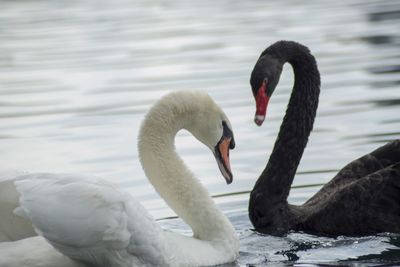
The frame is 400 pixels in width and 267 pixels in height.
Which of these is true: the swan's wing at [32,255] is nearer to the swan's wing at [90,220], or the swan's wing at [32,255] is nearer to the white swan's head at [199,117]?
the swan's wing at [90,220]

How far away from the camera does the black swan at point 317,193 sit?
804 centimetres

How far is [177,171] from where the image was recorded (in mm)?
7426

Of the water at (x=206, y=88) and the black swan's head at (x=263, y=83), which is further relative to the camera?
the water at (x=206, y=88)

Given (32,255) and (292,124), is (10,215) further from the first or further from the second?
(292,124)

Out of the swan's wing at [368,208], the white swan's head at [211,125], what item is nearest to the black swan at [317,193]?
the swan's wing at [368,208]

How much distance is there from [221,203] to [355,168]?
1.10m

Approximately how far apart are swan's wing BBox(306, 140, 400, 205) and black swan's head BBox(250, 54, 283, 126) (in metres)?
0.75

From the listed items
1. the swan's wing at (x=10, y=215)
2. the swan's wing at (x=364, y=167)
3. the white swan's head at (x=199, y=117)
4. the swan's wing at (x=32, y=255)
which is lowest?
the swan's wing at (x=364, y=167)

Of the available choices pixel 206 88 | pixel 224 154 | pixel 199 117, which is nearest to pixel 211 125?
pixel 199 117

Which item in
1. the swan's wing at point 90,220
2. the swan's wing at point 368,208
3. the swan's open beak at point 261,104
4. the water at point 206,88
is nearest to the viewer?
the swan's wing at point 90,220

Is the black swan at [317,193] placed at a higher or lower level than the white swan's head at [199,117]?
lower

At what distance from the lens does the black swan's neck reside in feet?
28.0

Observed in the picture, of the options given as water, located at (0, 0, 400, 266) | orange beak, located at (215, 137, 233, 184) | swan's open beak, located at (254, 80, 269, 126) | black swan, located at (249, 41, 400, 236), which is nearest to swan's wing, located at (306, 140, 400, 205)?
black swan, located at (249, 41, 400, 236)

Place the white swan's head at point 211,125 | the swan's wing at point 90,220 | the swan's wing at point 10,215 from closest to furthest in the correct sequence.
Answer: the swan's wing at point 90,220
the swan's wing at point 10,215
the white swan's head at point 211,125
